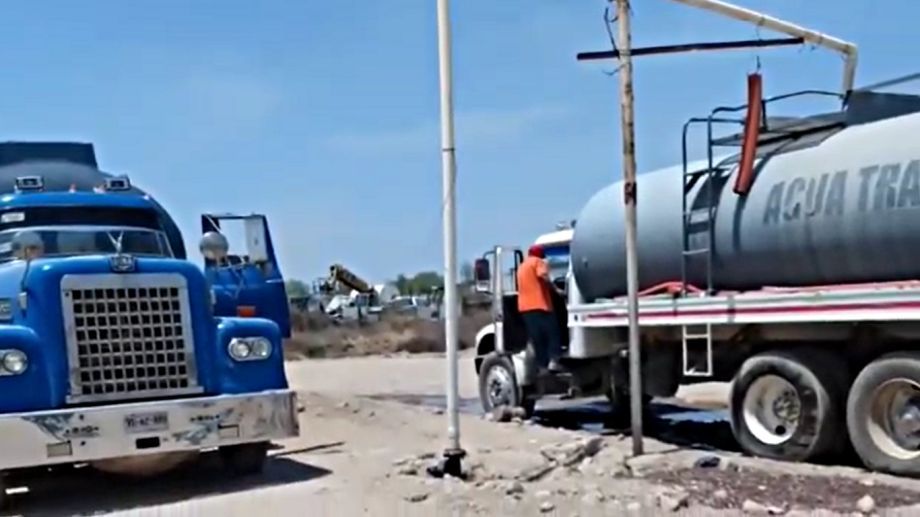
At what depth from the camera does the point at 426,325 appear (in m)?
41.8

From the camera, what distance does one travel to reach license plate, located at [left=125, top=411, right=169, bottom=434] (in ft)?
27.7

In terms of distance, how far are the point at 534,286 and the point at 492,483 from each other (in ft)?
16.8

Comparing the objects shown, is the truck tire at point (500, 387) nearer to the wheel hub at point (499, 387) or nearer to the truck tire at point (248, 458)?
the wheel hub at point (499, 387)

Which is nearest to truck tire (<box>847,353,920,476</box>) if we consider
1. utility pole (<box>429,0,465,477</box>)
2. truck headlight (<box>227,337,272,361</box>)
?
utility pole (<box>429,0,465,477</box>)

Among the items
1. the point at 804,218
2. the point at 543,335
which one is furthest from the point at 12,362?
the point at 543,335

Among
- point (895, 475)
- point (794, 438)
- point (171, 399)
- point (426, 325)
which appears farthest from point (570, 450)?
point (426, 325)

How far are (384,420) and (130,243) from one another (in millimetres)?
4621

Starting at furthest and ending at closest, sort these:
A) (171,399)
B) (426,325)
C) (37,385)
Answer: (426,325), (171,399), (37,385)

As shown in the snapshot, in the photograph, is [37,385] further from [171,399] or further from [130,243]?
[130,243]

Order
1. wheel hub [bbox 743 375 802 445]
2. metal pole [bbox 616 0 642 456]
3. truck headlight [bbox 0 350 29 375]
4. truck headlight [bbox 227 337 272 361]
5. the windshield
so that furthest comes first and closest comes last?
metal pole [bbox 616 0 642 456]
wheel hub [bbox 743 375 802 445]
the windshield
truck headlight [bbox 227 337 272 361]
truck headlight [bbox 0 350 29 375]

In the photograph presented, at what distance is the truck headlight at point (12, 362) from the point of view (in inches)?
322

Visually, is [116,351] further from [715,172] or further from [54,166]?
[715,172]

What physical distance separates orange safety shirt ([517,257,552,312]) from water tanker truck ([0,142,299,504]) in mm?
4354

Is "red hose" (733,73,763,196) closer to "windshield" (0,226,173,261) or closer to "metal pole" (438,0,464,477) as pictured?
"metal pole" (438,0,464,477)
